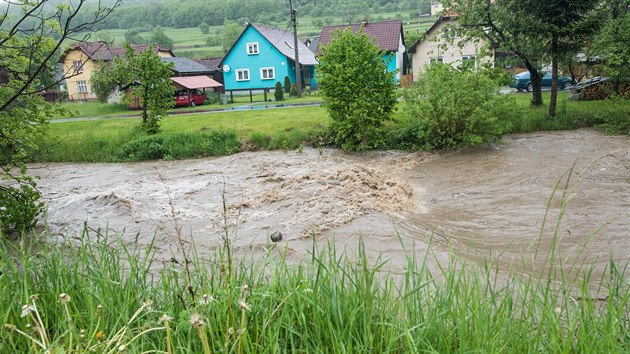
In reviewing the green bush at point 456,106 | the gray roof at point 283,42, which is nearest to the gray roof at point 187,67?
the gray roof at point 283,42

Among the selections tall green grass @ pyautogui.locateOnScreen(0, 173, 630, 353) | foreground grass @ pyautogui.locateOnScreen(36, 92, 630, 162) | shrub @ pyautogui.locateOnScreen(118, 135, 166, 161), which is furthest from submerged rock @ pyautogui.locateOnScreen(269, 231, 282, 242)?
shrub @ pyautogui.locateOnScreen(118, 135, 166, 161)

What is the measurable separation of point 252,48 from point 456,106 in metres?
38.1

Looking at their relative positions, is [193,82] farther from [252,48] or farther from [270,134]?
[270,134]

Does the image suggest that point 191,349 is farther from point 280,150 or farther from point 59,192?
point 280,150

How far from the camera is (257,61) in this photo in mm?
50469

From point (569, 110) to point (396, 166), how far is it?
798 cm

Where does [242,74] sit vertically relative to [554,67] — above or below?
above

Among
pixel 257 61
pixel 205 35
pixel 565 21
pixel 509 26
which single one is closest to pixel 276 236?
pixel 565 21

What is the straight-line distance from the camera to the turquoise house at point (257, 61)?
49.9m

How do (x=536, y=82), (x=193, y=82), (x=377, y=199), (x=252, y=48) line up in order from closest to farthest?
1. (x=377, y=199)
2. (x=536, y=82)
3. (x=193, y=82)
4. (x=252, y=48)

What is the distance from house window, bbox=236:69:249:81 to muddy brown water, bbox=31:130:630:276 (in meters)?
34.8

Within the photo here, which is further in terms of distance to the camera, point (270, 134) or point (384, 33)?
point (384, 33)

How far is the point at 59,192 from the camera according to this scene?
45.7 ft

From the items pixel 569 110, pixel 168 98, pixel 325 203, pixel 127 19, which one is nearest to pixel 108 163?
pixel 168 98
